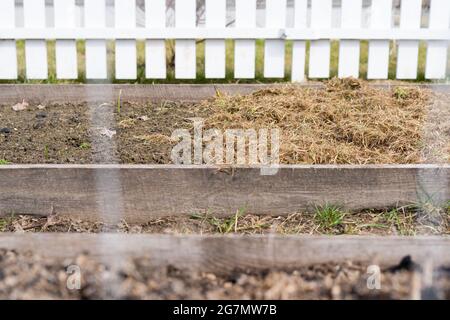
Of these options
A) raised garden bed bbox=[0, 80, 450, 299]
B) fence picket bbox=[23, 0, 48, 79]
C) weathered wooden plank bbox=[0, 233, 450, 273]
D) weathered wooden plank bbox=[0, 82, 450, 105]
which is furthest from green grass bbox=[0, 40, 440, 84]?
weathered wooden plank bbox=[0, 233, 450, 273]

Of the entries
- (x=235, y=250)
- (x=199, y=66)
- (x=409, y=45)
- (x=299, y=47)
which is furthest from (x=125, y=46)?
(x=235, y=250)

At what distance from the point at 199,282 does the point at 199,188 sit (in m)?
0.65

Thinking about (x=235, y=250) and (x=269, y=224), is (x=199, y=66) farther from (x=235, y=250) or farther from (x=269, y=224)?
(x=235, y=250)

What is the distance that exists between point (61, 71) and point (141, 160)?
2.53 meters

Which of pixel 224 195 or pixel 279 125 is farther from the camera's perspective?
pixel 279 125

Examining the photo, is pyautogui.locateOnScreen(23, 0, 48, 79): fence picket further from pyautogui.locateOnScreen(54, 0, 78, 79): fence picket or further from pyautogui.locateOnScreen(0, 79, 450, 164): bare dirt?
pyautogui.locateOnScreen(0, 79, 450, 164): bare dirt

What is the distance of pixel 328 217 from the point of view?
3.08m

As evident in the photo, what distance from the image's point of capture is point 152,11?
18.6ft

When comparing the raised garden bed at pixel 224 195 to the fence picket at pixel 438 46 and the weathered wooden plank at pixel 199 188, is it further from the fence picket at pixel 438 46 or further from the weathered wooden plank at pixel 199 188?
the fence picket at pixel 438 46

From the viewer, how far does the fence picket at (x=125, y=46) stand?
5.65 m

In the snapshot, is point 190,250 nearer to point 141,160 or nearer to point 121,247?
point 121,247

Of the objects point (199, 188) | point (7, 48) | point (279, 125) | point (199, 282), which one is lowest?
point (199, 282)
